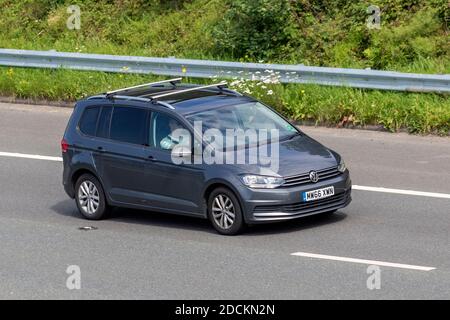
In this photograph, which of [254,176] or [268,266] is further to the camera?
[254,176]

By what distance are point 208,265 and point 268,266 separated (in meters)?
0.67

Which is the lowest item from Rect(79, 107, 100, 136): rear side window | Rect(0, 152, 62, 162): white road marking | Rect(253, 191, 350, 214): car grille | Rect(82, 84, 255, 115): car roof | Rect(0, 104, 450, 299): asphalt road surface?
Rect(0, 152, 62, 162): white road marking

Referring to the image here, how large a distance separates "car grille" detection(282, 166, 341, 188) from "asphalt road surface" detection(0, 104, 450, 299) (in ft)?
2.01

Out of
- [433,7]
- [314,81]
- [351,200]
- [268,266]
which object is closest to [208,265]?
[268,266]

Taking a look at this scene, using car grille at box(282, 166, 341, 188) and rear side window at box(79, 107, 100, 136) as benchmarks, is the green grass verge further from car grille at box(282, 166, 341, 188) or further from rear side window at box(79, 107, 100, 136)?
rear side window at box(79, 107, 100, 136)

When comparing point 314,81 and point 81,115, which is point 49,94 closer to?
point 314,81

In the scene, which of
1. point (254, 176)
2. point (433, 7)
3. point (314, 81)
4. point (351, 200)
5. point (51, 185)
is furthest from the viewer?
point (433, 7)

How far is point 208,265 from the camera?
41.7 ft

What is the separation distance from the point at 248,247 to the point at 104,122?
124 inches

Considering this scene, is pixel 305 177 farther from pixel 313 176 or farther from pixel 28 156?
pixel 28 156

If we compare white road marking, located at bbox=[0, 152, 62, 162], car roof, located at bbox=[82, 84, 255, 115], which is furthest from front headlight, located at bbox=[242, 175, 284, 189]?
white road marking, located at bbox=[0, 152, 62, 162]

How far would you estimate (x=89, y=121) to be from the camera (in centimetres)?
1570

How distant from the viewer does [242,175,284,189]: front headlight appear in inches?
538

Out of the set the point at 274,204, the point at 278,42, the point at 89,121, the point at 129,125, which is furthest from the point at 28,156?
the point at 274,204
